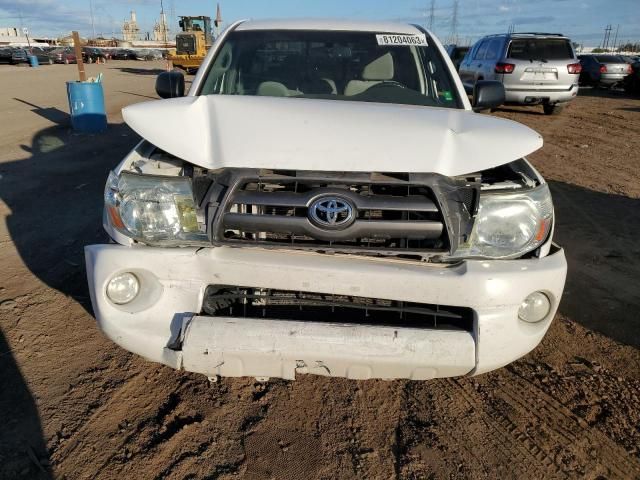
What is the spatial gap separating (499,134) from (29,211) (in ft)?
16.6

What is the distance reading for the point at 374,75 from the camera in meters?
3.70

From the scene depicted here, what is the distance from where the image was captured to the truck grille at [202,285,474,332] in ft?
7.62

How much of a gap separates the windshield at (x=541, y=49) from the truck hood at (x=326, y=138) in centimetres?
1203

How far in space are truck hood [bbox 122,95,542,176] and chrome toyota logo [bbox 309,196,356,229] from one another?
15 centimetres

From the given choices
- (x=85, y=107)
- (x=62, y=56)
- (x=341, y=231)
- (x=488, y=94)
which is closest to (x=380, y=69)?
(x=488, y=94)

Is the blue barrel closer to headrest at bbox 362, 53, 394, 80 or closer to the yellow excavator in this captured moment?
headrest at bbox 362, 53, 394, 80

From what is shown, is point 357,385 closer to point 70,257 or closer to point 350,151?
point 350,151

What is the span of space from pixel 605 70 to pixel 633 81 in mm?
2143

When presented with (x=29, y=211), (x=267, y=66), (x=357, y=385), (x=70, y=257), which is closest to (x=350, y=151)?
(x=357, y=385)

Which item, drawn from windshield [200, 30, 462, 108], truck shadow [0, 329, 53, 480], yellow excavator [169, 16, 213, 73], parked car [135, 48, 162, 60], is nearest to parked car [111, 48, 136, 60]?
parked car [135, 48, 162, 60]

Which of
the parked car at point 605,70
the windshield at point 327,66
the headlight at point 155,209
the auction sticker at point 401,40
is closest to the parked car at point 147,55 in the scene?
the parked car at point 605,70

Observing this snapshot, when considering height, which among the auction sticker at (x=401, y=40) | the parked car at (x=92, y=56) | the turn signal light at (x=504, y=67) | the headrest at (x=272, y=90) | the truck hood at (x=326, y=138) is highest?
the auction sticker at (x=401, y=40)

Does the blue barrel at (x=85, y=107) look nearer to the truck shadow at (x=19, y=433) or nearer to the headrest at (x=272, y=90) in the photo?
the headrest at (x=272, y=90)

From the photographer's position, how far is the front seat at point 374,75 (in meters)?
3.61
